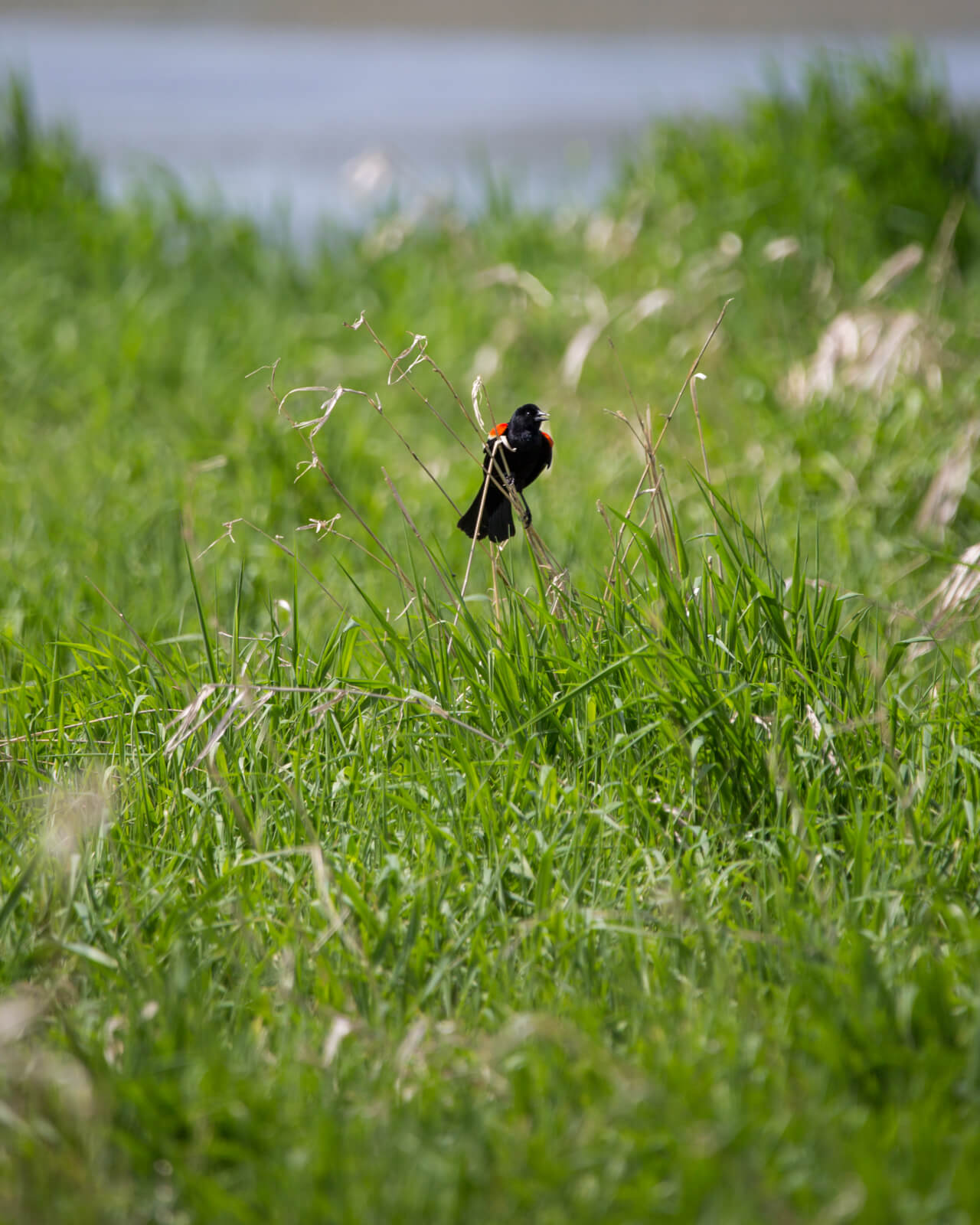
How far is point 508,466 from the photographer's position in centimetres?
226

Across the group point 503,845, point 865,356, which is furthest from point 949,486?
point 503,845

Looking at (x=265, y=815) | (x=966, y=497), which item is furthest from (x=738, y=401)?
(x=265, y=815)

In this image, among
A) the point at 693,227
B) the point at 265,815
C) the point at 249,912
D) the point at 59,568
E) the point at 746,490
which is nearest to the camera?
the point at 249,912

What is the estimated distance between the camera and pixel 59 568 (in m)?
3.71

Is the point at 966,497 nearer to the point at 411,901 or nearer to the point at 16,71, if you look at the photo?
the point at 411,901

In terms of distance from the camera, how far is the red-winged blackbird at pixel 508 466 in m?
2.18

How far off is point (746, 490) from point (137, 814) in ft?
9.32

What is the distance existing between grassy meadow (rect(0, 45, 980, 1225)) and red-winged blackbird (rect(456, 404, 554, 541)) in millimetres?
115

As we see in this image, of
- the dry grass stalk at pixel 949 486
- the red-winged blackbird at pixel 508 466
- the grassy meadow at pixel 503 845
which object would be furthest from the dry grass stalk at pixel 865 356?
the red-winged blackbird at pixel 508 466

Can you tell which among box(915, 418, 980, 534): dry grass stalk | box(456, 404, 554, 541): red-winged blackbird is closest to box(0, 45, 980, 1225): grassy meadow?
box(915, 418, 980, 534): dry grass stalk

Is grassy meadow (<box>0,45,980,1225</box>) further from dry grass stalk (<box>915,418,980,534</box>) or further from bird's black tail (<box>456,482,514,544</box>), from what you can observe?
bird's black tail (<box>456,482,514,544</box>)

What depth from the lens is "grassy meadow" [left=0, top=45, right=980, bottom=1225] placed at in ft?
4.77

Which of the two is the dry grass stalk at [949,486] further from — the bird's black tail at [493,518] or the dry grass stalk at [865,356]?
the bird's black tail at [493,518]

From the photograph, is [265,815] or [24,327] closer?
[265,815]
